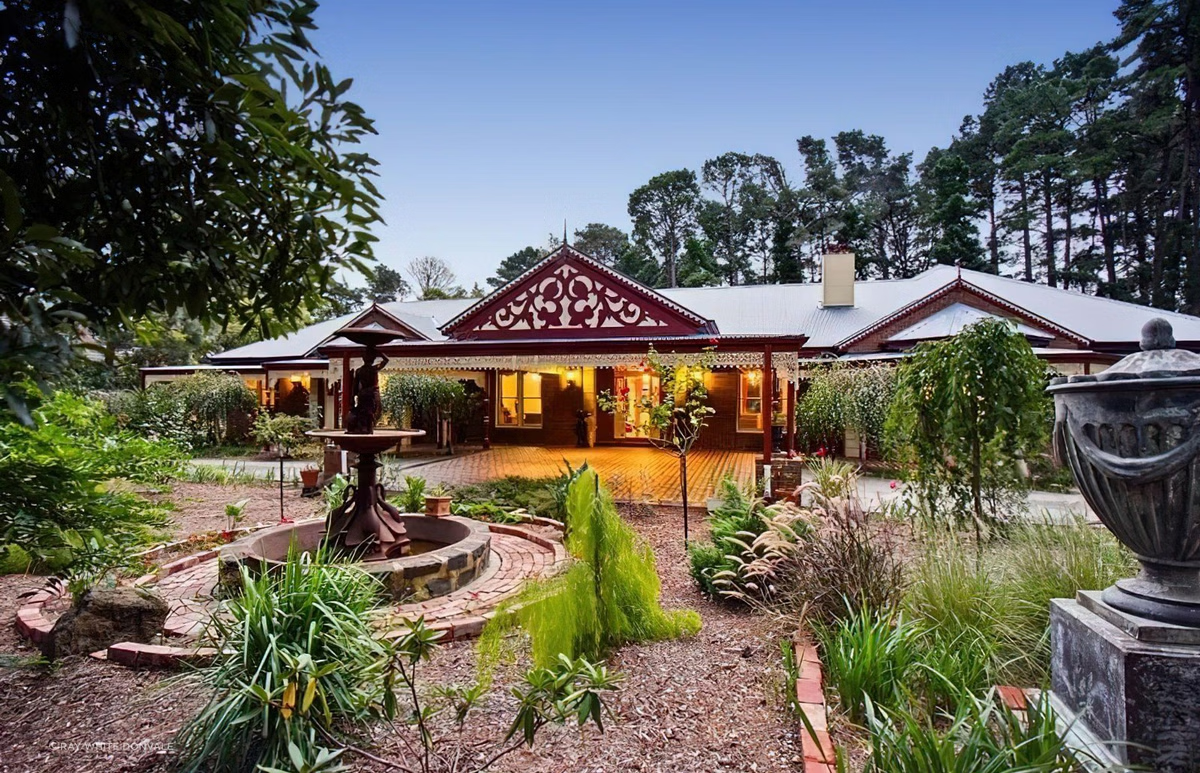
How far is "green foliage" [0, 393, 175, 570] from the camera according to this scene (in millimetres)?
2535

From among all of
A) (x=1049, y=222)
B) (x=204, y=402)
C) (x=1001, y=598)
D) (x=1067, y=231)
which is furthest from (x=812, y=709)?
(x=1049, y=222)

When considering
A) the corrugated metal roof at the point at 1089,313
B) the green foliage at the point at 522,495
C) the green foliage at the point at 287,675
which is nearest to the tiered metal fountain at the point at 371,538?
the green foliage at the point at 287,675

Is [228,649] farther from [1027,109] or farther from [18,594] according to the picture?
[1027,109]

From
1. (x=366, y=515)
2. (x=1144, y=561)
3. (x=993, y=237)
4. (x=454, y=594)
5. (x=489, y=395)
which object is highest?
(x=993, y=237)

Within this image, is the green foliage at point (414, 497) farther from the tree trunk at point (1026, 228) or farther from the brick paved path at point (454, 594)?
the tree trunk at point (1026, 228)

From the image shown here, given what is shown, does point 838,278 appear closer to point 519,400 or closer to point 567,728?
point 519,400

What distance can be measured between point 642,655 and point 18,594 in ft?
16.9

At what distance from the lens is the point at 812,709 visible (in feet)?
8.33

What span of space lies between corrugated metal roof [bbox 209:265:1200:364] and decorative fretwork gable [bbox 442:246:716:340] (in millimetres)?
1715

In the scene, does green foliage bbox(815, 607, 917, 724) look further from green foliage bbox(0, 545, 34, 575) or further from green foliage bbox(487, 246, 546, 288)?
green foliage bbox(487, 246, 546, 288)

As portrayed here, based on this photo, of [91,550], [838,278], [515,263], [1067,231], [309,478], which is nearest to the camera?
[91,550]

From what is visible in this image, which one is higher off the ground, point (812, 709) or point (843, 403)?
point (843, 403)

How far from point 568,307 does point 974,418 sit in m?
7.58

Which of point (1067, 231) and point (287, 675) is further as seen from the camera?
point (1067, 231)
